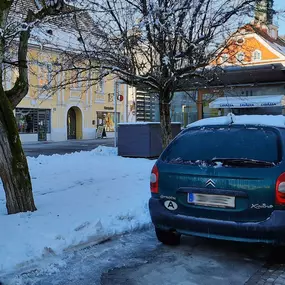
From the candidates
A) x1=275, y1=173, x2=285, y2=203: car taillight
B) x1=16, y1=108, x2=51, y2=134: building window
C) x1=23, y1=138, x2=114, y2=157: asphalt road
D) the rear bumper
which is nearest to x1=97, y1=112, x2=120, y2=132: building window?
x1=16, y1=108, x2=51, y2=134: building window

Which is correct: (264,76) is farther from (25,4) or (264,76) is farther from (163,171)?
(163,171)

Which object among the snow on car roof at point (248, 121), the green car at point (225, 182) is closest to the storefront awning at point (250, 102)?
the snow on car roof at point (248, 121)

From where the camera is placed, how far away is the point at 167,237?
513 centimetres

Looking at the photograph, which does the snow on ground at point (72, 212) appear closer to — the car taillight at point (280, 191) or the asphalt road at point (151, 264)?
the asphalt road at point (151, 264)

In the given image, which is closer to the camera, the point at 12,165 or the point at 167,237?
the point at 167,237

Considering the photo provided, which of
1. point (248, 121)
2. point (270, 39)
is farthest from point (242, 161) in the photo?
point (270, 39)

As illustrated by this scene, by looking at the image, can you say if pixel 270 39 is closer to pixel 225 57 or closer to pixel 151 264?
pixel 225 57

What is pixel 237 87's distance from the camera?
21.5 metres

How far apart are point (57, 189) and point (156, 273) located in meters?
4.88

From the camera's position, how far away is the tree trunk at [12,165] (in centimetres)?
590

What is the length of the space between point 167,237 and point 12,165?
99.7 inches

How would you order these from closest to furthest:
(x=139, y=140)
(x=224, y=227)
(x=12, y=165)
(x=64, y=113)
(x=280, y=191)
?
(x=280, y=191), (x=224, y=227), (x=12, y=165), (x=139, y=140), (x=64, y=113)

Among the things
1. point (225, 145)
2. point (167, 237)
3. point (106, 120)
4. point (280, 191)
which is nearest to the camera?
point (280, 191)

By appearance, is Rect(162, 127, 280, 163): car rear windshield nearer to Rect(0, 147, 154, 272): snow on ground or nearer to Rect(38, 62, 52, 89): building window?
Rect(0, 147, 154, 272): snow on ground
